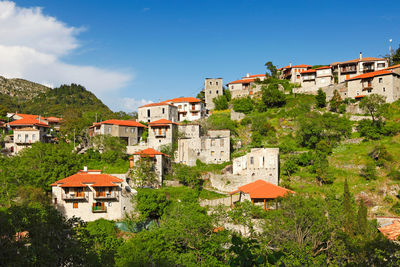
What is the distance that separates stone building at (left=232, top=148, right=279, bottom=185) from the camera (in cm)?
3966

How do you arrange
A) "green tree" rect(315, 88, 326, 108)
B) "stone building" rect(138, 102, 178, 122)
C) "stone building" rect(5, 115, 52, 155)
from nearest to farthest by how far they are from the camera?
"stone building" rect(5, 115, 52, 155) < "stone building" rect(138, 102, 178, 122) < "green tree" rect(315, 88, 326, 108)

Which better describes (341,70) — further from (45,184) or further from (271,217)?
(45,184)

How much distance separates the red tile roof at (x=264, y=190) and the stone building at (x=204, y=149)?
9.43m

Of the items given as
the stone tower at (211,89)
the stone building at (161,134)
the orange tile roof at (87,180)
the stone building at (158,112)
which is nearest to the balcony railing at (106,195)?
the orange tile roof at (87,180)

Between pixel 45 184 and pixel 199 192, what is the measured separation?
62.3ft

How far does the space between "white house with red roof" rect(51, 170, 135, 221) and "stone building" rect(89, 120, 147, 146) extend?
15531 mm

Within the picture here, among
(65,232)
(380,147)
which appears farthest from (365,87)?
(65,232)

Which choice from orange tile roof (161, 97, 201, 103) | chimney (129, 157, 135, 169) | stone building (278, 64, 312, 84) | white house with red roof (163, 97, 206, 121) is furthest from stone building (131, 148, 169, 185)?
→ stone building (278, 64, 312, 84)

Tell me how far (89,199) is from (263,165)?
2133 centimetres

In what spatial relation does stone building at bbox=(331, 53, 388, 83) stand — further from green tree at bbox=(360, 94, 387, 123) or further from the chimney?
the chimney

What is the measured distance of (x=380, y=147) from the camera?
41156 millimetres

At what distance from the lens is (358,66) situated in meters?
65.4

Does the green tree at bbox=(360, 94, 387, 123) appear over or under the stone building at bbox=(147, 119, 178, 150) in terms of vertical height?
over

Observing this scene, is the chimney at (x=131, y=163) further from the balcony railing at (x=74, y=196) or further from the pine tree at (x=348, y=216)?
the pine tree at (x=348, y=216)
